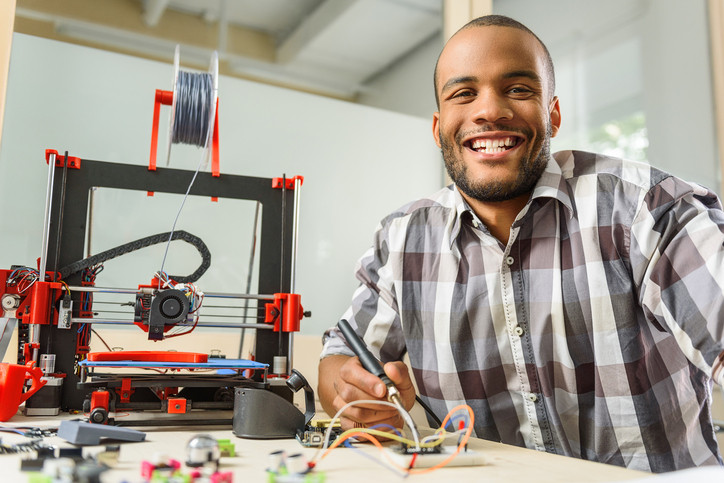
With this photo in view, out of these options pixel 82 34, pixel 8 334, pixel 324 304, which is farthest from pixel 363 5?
pixel 8 334

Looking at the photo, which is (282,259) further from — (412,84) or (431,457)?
(412,84)

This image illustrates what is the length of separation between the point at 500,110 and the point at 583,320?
0.43 meters

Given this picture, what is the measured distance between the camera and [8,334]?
110cm

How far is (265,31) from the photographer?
1.92m

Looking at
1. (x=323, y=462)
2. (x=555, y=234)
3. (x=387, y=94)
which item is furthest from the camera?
(x=387, y=94)

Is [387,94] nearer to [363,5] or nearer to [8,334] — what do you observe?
[363,5]

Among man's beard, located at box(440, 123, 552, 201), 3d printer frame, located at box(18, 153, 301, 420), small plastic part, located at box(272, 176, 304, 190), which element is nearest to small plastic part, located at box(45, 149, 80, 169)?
3d printer frame, located at box(18, 153, 301, 420)

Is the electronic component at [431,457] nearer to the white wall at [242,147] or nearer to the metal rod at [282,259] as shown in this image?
the metal rod at [282,259]

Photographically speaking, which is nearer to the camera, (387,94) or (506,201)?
(506,201)

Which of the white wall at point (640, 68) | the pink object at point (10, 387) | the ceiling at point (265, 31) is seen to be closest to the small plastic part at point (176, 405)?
the pink object at point (10, 387)

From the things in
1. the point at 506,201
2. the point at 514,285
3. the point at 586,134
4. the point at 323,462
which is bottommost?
the point at 323,462

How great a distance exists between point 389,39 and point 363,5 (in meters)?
0.16

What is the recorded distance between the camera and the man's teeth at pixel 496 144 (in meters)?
1.12

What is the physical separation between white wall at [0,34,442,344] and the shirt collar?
0.72 m
